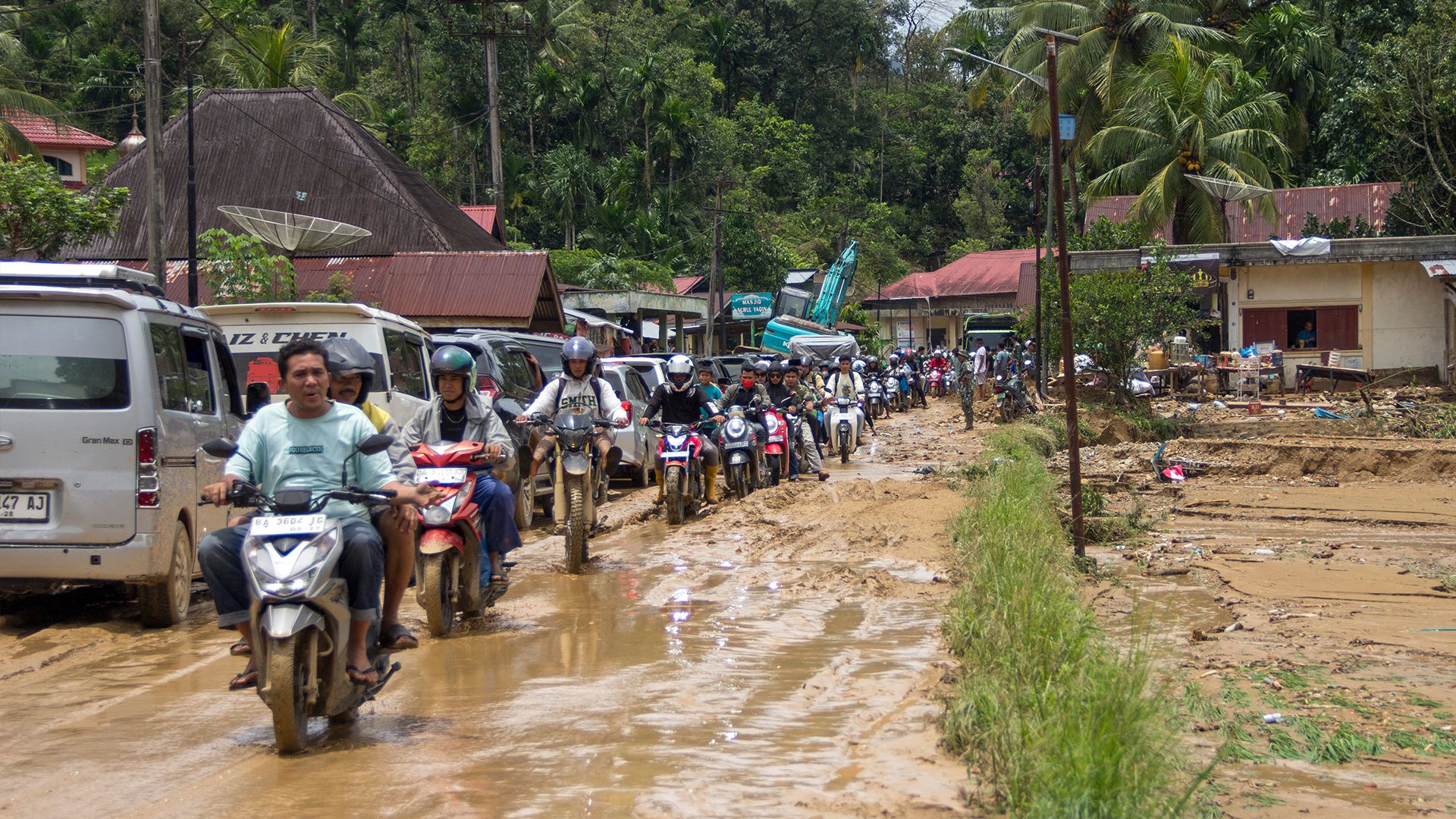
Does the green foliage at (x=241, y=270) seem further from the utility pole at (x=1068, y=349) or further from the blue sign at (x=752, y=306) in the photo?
the blue sign at (x=752, y=306)

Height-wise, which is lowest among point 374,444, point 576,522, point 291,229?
point 576,522

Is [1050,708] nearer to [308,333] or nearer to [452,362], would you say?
[452,362]

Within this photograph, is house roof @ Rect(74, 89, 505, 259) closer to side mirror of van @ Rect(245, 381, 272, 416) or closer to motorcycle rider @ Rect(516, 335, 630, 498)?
motorcycle rider @ Rect(516, 335, 630, 498)

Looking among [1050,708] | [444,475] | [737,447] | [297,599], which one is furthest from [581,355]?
[1050,708]

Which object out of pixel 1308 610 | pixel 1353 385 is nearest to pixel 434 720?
pixel 1308 610

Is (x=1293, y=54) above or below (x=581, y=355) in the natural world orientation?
above

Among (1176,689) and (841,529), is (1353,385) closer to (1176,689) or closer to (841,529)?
(841,529)

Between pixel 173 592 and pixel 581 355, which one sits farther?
pixel 581 355

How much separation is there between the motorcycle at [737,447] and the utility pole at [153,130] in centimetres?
805

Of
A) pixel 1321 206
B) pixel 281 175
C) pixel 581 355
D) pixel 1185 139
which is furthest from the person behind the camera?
pixel 1321 206

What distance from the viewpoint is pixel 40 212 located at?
1816 cm

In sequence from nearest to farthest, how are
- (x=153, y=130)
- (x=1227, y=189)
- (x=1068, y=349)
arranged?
(x=1068, y=349) < (x=153, y=130) < (x=1227, y=189)

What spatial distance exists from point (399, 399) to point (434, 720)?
233 inches

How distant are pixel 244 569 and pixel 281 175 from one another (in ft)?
91.5
